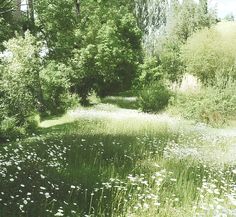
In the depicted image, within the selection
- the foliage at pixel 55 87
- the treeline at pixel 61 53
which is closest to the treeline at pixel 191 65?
the treeline at pixel 61 53

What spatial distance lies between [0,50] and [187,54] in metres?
20.1

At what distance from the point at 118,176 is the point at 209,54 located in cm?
2817

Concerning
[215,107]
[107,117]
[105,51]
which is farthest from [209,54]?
[107,117]

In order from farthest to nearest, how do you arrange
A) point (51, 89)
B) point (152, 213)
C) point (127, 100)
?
point (127, 100) < point (51, 89) < point (152, 213)

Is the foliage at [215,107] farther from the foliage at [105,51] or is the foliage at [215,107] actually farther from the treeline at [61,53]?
the foliage at [105,51]

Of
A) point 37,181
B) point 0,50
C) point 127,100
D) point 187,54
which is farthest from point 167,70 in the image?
point 37,181

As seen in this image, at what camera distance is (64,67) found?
27641mm

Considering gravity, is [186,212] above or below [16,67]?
below

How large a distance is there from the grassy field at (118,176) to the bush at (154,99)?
10.4m

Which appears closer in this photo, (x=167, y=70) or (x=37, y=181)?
(x=37, y=181)

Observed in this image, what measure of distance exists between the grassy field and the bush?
34.2 ft

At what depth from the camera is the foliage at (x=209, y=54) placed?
1362 inches

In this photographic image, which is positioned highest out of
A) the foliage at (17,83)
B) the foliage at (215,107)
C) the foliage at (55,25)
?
the foliage at (55,25)

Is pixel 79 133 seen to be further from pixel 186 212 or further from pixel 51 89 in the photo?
pixel 51 89
